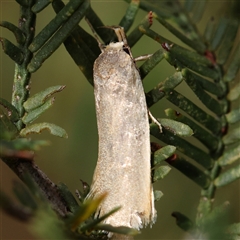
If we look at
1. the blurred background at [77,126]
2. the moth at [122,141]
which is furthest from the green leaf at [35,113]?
the blurred background at [77,126]

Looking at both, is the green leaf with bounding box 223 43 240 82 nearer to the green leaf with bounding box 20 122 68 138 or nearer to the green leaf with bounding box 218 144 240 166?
the green leaf with bounding box 218 144 240 166

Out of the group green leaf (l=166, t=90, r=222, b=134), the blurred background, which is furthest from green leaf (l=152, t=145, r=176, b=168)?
the blurred background

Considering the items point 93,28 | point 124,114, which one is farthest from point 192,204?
point 93,28

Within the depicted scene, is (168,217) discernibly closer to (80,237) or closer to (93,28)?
(93,28)

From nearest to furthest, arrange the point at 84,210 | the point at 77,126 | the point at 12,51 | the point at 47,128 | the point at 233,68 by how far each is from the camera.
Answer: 1. the point at 84,210
2. the point at 47,128
3. the point at 12,51
4. the point at 233,68
5. the point at 77,126

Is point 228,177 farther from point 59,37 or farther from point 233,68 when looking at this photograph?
point 59,37

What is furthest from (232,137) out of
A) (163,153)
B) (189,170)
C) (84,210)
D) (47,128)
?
(84,210)

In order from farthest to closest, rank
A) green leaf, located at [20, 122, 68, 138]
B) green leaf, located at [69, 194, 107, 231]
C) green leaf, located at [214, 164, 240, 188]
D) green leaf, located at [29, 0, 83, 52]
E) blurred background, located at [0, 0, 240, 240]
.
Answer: blurred background, located at [0, 0, 240, 240], green leaf, located at [214, 164, 240, 188], green leaf, located at [29, 0, 83, 52], green leaf, located at [20, 122, 68, 138], green leaf, located at [69, 194, 107, 231]
